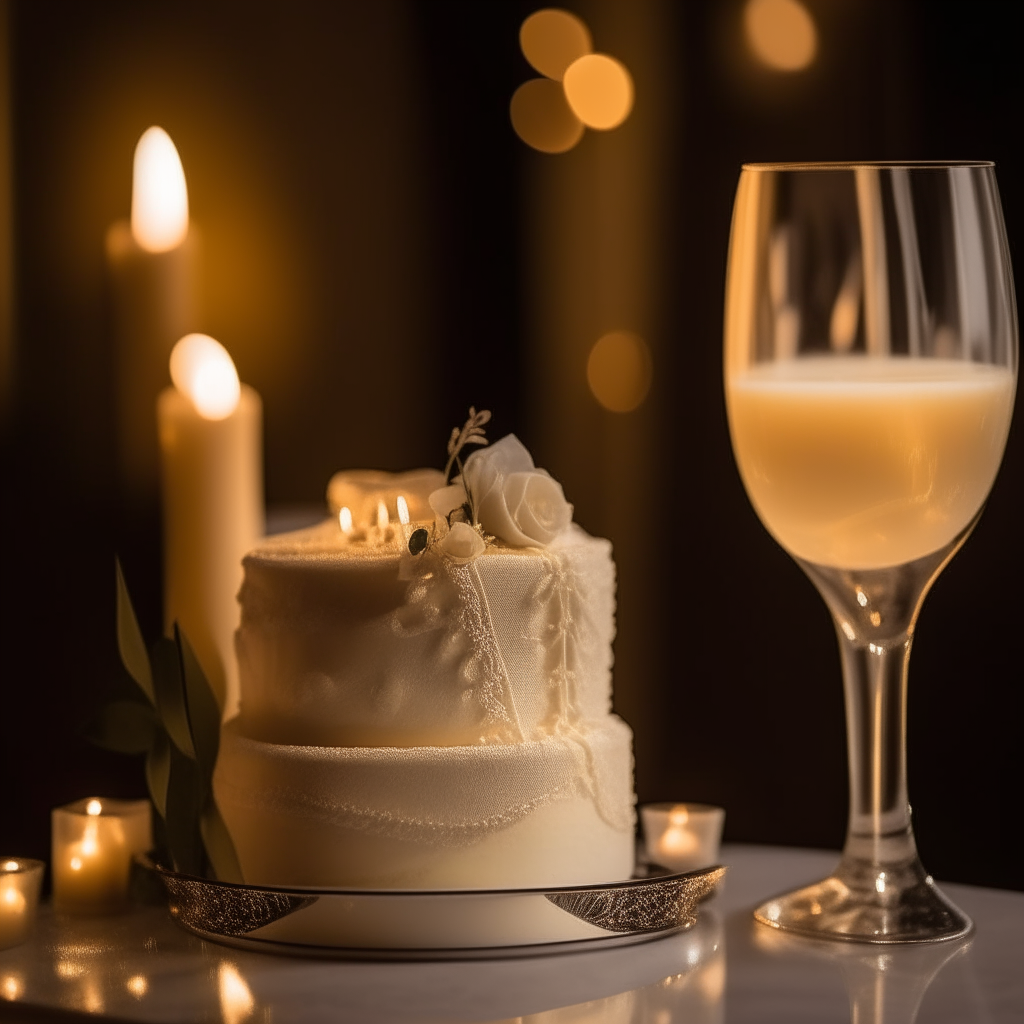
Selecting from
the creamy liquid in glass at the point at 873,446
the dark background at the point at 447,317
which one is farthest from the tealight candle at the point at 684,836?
the dark background at the point at 447,317

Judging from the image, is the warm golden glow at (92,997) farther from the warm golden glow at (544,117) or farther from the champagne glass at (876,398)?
the warm golden glow at (544,117)

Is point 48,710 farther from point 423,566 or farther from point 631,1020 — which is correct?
point 631,1020

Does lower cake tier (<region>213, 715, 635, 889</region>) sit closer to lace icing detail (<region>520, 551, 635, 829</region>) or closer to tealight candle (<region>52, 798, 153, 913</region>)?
lace icing detail (<region>520, 551, 635, 829</region>)

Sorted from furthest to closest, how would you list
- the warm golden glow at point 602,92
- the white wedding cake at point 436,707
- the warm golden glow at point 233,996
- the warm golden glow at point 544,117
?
1. the warm golden glow at point 602,92
2. the warm golden glow at point 544,117
3. the white wedding cake at point 436,707
4. the warm golden glow at point 233,996

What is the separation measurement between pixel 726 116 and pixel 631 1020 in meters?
1.26

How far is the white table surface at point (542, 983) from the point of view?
69 cm

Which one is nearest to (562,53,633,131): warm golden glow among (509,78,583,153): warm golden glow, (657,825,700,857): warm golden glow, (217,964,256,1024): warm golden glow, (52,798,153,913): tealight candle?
(509,78,583,153): warm golden glow

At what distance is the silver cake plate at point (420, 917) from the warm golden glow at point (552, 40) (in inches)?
42.7

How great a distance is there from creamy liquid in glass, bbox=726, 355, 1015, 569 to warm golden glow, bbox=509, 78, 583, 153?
0.88 m

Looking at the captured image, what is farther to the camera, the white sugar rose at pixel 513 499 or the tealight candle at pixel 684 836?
the tealight candle at pixel 684 836

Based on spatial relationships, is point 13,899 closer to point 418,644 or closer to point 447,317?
point 418,644

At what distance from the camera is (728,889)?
0.95 meters

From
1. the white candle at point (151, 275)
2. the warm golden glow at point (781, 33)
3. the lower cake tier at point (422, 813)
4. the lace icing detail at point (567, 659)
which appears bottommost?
the lower cake tier at point (422, 813)

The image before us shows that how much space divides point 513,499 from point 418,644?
0.09 metres
